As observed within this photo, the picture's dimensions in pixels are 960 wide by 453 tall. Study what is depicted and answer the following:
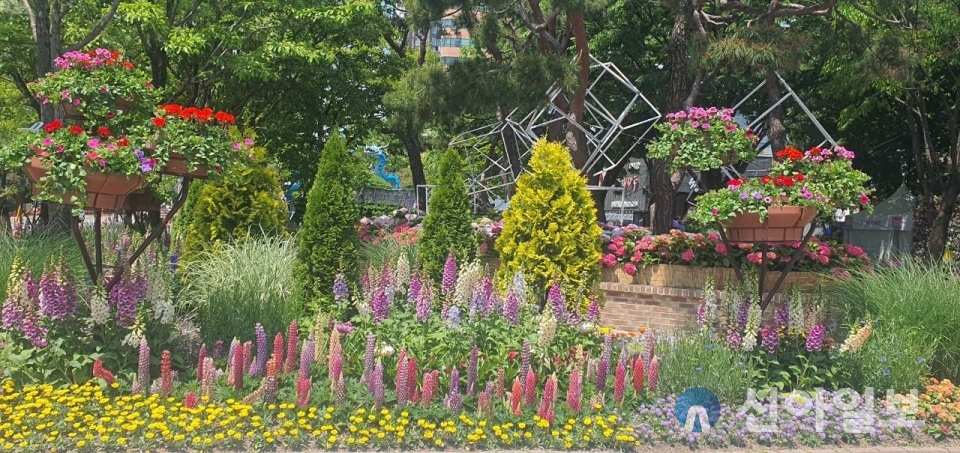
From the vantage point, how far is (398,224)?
1308 centimetres

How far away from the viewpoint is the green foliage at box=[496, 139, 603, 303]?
24.2ft

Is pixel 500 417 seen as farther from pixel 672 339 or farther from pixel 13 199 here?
pixel 13 199

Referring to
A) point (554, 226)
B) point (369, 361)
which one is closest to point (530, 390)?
point (369, 361)

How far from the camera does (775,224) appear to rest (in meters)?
5.64

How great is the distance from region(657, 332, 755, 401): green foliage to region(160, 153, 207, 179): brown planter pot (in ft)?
12.3

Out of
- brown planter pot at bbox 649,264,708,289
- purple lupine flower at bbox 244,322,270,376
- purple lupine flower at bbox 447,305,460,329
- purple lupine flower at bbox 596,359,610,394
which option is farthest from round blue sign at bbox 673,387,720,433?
brown planter pot at bbox 649,264,708,289

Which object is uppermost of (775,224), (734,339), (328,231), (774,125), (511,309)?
(774,125)

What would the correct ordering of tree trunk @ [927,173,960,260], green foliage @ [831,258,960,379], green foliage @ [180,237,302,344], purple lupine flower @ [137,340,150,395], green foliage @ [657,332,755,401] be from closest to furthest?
purple lupine flower @ [137,340,150,395]
green foliage @ [657,332,755,401]
green foliage @ [831,258,960,379]
green foliage @ [180,237,302,344]
tree trunk @ [927,173,960,260]

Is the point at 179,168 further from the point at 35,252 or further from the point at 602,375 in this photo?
the point at 602,375

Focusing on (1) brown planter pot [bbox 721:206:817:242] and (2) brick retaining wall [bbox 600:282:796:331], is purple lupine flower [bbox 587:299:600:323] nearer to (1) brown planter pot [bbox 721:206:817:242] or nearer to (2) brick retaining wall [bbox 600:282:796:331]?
(1) brown planter pot [bbox 721:206:817:242]

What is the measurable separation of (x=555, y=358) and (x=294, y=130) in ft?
43.2

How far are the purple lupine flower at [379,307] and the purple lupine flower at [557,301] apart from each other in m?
1.25

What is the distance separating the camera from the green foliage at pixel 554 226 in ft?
24.2

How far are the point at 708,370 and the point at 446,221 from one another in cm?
390
